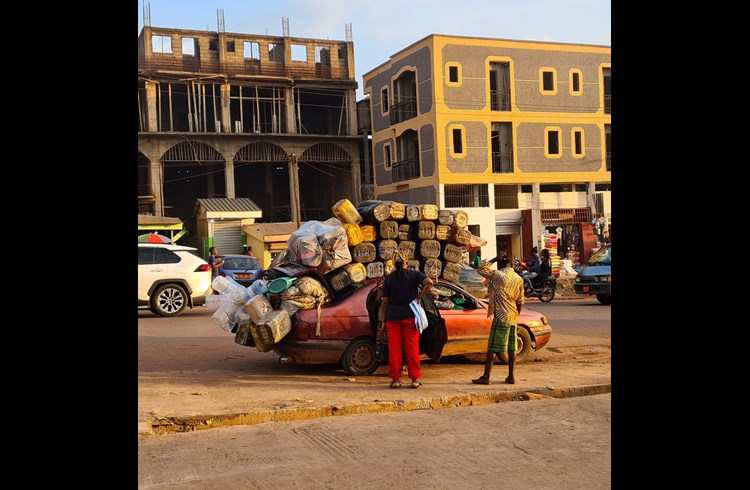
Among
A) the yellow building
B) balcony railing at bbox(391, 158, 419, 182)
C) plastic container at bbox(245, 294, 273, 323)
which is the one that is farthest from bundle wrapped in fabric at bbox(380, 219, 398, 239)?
balcony railing at bbox(391, 158, 419, 182)

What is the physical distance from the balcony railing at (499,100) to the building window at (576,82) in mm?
4362

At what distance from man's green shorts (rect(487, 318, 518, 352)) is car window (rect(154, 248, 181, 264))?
10.9m

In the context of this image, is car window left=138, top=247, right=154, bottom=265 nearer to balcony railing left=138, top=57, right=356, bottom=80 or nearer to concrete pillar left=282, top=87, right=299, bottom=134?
balcony railing left=138, top=57, right=356, bottom=80

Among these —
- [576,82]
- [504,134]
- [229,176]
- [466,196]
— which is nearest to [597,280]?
[466,196]

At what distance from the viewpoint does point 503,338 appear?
31.7 feet

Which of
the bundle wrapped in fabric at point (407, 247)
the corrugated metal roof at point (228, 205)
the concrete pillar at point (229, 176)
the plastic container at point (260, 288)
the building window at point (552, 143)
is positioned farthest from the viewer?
the concrete pillar at point (229, 176)

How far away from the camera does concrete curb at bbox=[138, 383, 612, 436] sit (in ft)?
25.7

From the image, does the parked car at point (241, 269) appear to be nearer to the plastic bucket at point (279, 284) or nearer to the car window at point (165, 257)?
the car window at point (165, 257)

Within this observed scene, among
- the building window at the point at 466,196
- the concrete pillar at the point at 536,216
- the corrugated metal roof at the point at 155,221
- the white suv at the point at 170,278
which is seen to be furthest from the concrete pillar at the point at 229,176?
the white suv at the point at 170,278

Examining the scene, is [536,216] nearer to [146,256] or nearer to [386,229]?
[146,256]

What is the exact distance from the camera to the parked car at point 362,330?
10047 mm

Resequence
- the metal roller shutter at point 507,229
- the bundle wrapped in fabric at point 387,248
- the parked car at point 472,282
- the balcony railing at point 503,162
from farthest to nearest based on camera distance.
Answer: the balcony railing at point 503,162
the metal roller shutter at point 507,229
the parked car at point 472,282
the bundle wrapped in fabric at point 387,248
